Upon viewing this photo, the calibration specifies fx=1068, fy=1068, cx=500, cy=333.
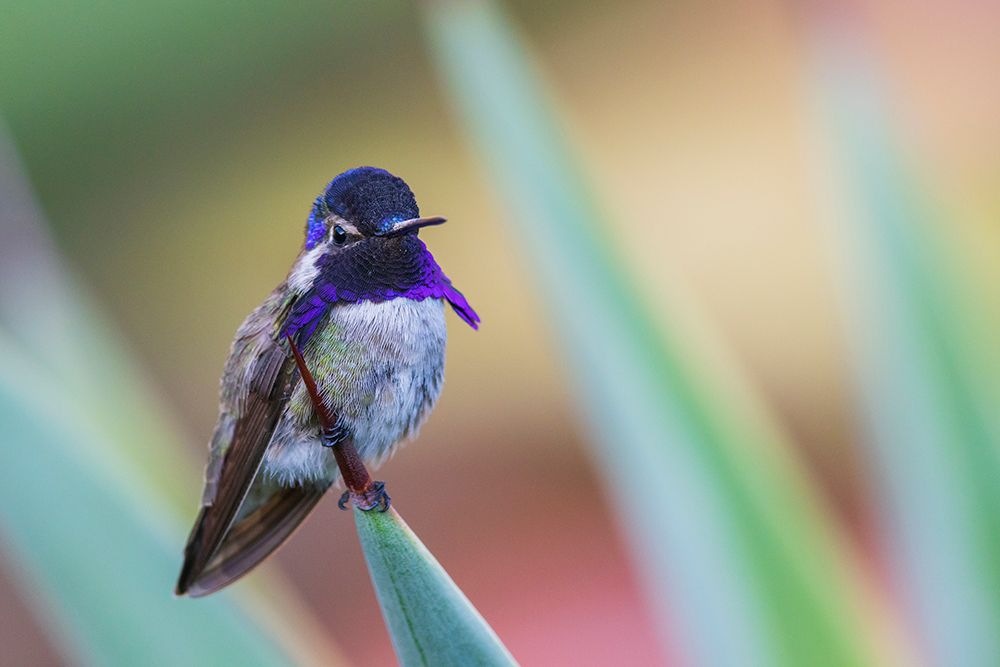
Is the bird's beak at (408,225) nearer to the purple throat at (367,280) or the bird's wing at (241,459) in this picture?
the purple throat at (367,280)

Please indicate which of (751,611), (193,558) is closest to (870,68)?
(751,611)

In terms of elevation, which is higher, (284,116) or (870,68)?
(284,116)

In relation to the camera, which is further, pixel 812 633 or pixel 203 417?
pixel 203 417

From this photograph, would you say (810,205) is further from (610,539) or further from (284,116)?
(284,116)

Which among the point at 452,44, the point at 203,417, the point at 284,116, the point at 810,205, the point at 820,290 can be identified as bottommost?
the point at 820,290

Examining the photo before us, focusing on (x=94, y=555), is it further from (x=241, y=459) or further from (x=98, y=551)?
(x=241, y=459)

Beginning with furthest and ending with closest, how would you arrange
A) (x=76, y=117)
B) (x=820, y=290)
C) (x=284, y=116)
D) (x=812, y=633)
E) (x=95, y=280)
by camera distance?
(x=820, y=290)
(x=95, y=280)
(x=284, y=116)
(x=76, y=117)
(x=812, y=633)

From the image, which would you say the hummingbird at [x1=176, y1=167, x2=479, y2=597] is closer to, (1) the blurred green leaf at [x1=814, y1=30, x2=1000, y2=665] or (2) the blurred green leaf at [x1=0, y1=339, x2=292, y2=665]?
(2) the blurred green leaf at [x1=0, y1=339, x2=292, y2=665]
